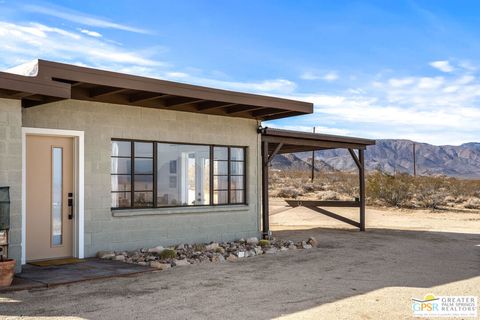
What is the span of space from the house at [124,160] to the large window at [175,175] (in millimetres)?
22

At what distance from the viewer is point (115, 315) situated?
644 cm

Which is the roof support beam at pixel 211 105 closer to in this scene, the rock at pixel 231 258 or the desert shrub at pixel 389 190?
the rock at pixel 231 258

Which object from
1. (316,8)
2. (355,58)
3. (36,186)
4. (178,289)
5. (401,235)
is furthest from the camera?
(355,58)

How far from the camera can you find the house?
28.4 ft

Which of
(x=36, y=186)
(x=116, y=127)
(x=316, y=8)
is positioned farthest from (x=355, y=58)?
(x=36, y=186)

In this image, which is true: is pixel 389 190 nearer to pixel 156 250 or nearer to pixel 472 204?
pixel 472 204

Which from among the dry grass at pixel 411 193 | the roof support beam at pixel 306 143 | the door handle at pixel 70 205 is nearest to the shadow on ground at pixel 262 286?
the door handle at pixel 70 205

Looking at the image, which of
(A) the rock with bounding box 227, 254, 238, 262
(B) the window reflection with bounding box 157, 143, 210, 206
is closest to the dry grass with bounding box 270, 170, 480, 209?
(B) the window reflection with bounding box 157, 143, 210, 206

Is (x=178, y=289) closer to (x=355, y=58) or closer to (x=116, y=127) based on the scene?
(x=116, y=127)

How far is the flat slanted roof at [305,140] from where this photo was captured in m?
13.8

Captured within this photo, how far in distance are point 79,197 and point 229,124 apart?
13.4 ft

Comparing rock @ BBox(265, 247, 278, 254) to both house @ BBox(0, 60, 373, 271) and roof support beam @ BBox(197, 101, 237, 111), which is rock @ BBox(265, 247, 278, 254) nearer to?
house @ BBox(0, 60, 373, 271)

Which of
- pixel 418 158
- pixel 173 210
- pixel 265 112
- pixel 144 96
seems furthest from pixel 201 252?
pixel 418 158

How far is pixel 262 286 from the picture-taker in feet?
26.7
